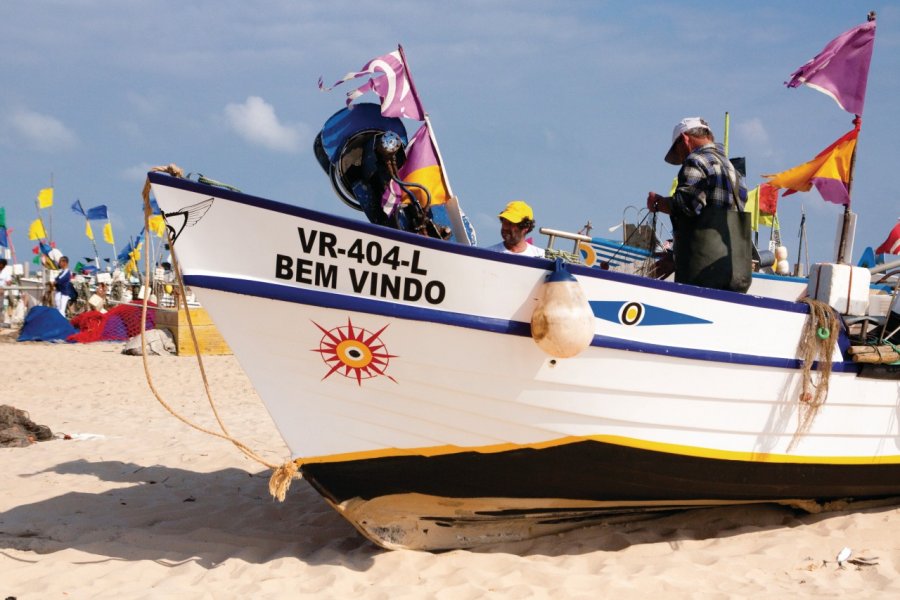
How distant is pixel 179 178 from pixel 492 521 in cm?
243

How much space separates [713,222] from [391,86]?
198 centimetres

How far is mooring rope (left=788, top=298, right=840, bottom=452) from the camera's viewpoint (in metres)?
4.47

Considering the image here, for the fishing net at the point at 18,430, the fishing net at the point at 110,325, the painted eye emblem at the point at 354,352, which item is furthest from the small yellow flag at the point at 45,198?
the painted eye emblem at the point at 354,352

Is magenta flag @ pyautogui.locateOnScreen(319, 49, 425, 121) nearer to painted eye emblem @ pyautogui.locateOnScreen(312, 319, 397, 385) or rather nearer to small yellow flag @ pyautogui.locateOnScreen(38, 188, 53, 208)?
painted eye emblem @ pyautogui.locateOnScreen(312, 319, 397, 385)

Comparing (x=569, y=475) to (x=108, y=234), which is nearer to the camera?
(x=569, y=475)

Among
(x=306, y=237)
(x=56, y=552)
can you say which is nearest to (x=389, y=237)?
(x=306, y=237)

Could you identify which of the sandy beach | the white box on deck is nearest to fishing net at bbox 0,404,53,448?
the sandy beach

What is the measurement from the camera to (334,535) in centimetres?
501

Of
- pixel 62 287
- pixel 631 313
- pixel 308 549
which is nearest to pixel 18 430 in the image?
pixel 308 549

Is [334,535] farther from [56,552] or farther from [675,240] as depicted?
[675,240]

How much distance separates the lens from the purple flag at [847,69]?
5016 millimetres

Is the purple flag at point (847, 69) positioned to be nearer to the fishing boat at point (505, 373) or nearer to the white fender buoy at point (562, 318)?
the fishing boat at point (505, 373)

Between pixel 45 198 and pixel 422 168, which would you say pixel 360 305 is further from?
pixel 45 198

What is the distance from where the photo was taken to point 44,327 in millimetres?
17828
